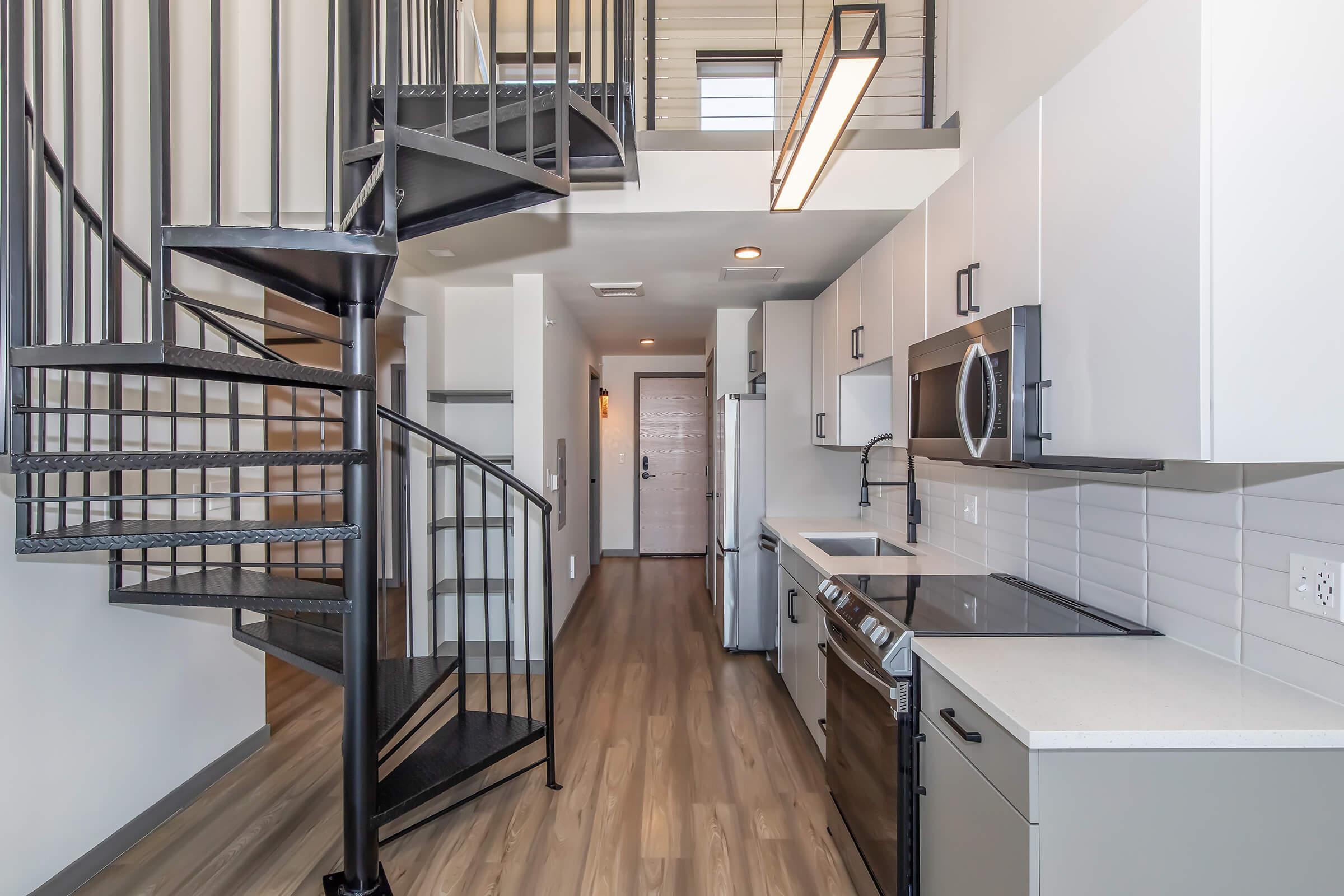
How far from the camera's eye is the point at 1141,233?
126 cm

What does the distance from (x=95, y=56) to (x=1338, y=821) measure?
11.9 feet

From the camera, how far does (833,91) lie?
4.88ft

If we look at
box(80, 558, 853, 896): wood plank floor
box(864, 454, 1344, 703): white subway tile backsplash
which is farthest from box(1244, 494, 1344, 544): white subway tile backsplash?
box(80, 558, 853, 896): wood plank floor

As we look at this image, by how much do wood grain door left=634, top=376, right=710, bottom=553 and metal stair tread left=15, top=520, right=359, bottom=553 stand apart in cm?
548

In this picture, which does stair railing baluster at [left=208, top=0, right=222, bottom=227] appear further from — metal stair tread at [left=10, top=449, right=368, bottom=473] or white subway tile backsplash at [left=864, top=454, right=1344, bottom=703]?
white subway tile backsplash at [left=864, top=454, right=1344, bottom=703]

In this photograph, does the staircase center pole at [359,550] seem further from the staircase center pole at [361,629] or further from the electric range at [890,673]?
the electric range at [890,673]

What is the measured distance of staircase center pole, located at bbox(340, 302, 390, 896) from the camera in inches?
73.1

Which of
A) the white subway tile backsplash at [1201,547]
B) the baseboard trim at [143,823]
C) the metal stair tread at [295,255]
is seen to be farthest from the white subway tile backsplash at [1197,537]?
the baseboard trim at [143,823]

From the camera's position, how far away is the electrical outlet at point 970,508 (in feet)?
8.44

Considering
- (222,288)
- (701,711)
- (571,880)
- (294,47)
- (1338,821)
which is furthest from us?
(701,711)

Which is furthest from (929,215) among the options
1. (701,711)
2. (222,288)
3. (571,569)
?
(571,569)

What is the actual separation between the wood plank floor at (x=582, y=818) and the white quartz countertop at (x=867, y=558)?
84cm

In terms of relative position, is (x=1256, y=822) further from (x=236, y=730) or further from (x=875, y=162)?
(x=236, y=730)

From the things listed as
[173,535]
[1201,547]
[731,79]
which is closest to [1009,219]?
[1201,547]
